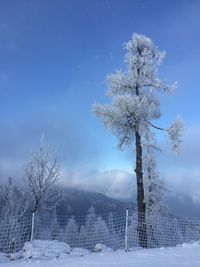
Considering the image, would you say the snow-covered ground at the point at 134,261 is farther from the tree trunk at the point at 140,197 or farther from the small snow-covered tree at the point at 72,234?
the small snow-covered tree at the point at 72,234

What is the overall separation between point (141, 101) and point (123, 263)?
10932mm

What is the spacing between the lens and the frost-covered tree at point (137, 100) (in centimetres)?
2139

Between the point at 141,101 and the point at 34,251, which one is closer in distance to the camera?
the point at 34,251

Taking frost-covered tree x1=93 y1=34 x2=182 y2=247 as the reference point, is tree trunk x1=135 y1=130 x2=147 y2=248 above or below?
below

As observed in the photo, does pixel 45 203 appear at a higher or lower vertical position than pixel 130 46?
lower

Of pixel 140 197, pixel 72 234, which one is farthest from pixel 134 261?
pixel 72 234

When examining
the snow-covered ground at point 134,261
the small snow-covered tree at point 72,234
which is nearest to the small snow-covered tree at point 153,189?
the small snow-covered tree at point 72,234

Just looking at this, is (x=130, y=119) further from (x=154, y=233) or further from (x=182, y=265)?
(x=182, y=265)

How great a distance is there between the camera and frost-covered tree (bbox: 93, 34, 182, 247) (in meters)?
21.4

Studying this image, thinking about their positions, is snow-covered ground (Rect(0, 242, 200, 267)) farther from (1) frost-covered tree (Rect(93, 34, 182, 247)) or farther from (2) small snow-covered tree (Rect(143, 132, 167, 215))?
(2) small snow-covered tree (Rect(143, 132, 167, 215))

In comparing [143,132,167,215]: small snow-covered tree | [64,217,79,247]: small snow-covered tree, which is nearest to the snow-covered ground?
[64,217,79,247]: small snow-covered tree

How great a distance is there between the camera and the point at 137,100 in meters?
21.5

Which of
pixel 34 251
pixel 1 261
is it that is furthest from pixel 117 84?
pixel 1 261

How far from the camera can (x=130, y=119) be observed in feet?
71.6
